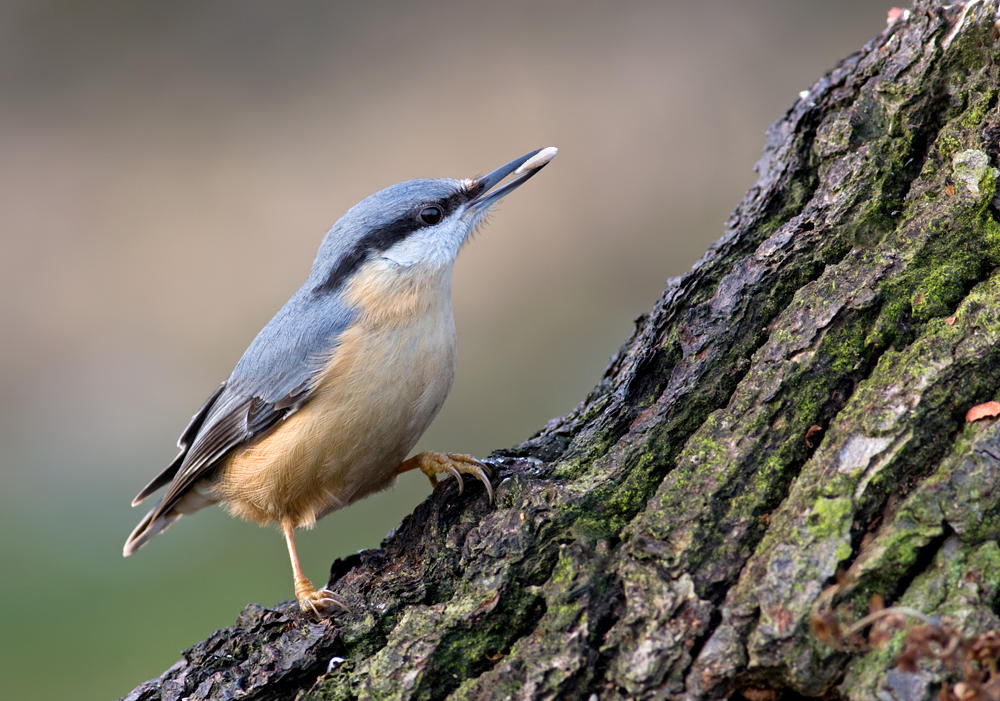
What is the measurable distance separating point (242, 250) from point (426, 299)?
6.09 metres

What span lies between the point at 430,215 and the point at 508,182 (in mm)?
397

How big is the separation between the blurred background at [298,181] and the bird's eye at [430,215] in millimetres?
3367

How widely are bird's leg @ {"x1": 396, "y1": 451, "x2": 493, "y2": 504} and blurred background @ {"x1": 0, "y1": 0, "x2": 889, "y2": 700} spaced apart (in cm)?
332

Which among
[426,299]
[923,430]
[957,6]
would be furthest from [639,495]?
[957,6]

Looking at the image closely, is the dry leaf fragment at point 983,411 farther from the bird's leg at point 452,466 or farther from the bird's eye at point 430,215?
the bird's eye at point 430,215

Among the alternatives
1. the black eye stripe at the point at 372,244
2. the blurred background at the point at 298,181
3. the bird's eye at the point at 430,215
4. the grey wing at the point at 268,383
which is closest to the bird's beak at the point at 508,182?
the bird's eye at the point at 430,215

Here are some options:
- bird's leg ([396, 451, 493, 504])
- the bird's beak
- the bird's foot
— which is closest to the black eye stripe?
the bird's beak

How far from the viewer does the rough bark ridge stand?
77.9 inches

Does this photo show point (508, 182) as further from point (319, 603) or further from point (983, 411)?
point (983, 411)

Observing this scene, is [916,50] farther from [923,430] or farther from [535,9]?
[535,9]

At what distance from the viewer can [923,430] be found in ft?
6.85

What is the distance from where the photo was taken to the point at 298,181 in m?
9.31

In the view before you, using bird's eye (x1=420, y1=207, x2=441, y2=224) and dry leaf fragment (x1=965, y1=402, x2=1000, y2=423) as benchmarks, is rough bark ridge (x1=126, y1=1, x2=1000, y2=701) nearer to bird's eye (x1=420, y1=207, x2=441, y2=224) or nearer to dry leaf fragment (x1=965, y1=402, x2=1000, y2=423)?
dry leaf fragment (x1=965, y1=402, x2=1000, y2=423)

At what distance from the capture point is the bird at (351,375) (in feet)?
10.9
